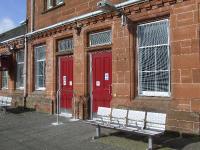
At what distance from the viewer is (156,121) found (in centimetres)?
853

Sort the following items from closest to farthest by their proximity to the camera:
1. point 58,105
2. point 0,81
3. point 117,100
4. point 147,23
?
point 147,23 < point 117,100 < point 58,105 < point 0,81

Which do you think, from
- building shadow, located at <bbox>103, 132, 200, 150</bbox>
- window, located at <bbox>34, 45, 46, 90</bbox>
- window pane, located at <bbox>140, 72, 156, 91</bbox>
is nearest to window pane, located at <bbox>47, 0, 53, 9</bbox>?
window, located at <bbox>34, 45, 46, 90</bbox>

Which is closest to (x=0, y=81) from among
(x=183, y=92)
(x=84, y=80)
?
(x=84, y=80)

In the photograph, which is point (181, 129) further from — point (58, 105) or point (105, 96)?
point (58, 105)

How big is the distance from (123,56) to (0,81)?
1224 centimetres

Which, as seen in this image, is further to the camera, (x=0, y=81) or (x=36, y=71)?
(x=0, y=81)

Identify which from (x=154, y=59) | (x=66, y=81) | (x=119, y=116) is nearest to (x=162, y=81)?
(x=154, y=59)

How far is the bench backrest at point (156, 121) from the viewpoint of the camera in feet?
27.3

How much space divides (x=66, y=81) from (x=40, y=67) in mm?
2665

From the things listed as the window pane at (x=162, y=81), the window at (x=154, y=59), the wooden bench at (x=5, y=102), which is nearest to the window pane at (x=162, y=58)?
the window at (x=154, y=59)

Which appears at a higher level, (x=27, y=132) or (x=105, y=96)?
(x=105, y=96)

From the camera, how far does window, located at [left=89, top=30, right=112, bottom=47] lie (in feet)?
39.6

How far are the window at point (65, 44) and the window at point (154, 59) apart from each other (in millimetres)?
3892

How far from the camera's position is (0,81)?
70.5 feet
